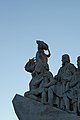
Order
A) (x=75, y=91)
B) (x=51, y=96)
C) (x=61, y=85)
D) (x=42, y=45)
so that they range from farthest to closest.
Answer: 1. (x=42, y=45)
2. (x=61, y=85)
3. (x=51, y=96)
4. (x=75, y=91)

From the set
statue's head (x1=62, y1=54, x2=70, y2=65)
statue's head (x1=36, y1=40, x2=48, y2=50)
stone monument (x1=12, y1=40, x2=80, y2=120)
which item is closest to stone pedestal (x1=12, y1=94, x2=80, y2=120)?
stone monument (x1=12, y1=40, x2=80, y2=120)

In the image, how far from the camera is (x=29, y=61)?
53.6 ft

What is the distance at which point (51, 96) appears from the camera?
1455 centimetres

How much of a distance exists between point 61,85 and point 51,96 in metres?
0.56

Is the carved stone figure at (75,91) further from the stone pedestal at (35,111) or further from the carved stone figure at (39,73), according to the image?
the carved stone figure at (39,73)

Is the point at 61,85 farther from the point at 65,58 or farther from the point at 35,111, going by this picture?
the point at 35,111

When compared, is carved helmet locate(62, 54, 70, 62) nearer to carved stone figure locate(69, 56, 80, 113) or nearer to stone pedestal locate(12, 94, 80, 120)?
carved stone figure locate(69, 56, 80, 113)

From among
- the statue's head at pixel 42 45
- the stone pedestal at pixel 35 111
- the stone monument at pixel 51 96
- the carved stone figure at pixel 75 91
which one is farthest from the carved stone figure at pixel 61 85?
the statue's head at pixel 42 45

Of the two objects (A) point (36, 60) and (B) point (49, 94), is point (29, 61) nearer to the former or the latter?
(A) point (36, 60)

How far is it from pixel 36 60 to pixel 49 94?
6.69ft

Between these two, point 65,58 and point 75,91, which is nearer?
point 75,91

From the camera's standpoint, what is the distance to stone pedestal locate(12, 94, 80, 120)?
13.8 metres

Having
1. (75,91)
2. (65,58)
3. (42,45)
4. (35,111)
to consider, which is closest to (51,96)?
(35,111)

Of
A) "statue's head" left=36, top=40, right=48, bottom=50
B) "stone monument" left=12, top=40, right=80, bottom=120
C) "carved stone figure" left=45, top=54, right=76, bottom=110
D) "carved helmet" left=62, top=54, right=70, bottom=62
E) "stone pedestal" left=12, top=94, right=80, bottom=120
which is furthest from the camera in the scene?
"statue's head" left=36, top=40, right=48, bottom=50
